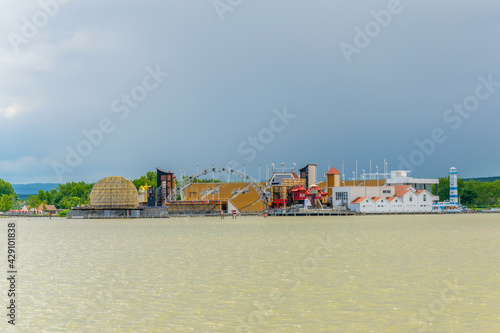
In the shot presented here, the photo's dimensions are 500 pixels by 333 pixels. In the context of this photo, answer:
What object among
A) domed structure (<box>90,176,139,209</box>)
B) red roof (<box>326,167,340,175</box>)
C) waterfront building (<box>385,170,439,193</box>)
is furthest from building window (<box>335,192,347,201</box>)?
domed structure (<box>90,176,139,209</box>)

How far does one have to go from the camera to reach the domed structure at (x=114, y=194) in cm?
15262

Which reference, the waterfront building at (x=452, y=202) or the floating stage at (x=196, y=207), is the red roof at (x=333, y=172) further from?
the floating stage at (x=196, y=207)

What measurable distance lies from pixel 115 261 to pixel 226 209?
419 ft

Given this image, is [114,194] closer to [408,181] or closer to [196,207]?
[196,207]

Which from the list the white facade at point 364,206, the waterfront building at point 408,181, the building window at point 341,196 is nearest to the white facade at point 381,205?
the white facade at point 364,206

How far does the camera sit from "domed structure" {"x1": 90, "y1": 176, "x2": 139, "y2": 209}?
152625 mm

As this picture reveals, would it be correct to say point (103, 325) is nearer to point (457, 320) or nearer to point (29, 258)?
point (457, 320)

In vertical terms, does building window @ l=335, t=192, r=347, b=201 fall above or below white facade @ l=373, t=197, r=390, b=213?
above

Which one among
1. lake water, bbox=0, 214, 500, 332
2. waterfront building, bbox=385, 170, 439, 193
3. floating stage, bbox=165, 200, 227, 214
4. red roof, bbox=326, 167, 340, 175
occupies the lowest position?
lake water, bbox=0, 214, 500, 332

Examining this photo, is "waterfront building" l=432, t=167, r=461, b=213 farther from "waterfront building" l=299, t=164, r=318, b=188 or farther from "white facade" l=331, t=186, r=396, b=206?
"waterfront building" l=299, t=164, r=318, b=188

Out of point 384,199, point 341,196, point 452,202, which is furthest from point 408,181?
point 341,196

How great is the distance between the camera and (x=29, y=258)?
39.8 m

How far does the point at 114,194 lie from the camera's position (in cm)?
15275

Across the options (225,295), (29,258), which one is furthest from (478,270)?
(29,258)
